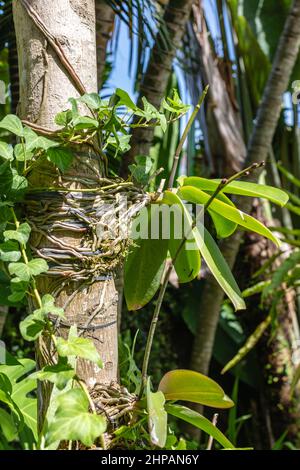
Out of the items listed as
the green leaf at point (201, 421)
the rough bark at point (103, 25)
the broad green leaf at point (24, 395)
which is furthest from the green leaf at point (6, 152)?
the rough bark at point (103, 25)

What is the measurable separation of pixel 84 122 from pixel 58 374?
0.33 m

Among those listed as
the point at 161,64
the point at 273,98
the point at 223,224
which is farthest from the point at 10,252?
the point at 273,98

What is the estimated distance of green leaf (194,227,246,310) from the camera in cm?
86

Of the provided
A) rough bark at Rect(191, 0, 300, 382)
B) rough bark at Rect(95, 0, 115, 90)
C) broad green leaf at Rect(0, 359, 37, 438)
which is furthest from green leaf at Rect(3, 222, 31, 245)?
rough bark at Rect(191, 0, 300, 382)

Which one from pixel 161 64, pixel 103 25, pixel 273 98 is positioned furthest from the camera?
pixel 273 98

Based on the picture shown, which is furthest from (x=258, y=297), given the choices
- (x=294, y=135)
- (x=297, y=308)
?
(x=294, y=135)

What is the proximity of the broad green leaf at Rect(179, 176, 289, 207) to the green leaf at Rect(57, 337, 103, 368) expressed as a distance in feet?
1.02

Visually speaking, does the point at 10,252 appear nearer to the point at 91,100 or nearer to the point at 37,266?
the point at 37,266

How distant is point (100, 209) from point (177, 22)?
1.42 m

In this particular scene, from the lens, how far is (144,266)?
0.96 meters

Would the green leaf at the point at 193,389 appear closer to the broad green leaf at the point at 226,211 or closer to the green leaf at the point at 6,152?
the broad green leaf at the point at 226,211

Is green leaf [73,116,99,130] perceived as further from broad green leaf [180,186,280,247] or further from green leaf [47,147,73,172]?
broad green leaf [180,186,280,247]

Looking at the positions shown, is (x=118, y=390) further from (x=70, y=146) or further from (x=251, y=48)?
(x=251, y=48)

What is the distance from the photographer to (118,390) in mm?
834
